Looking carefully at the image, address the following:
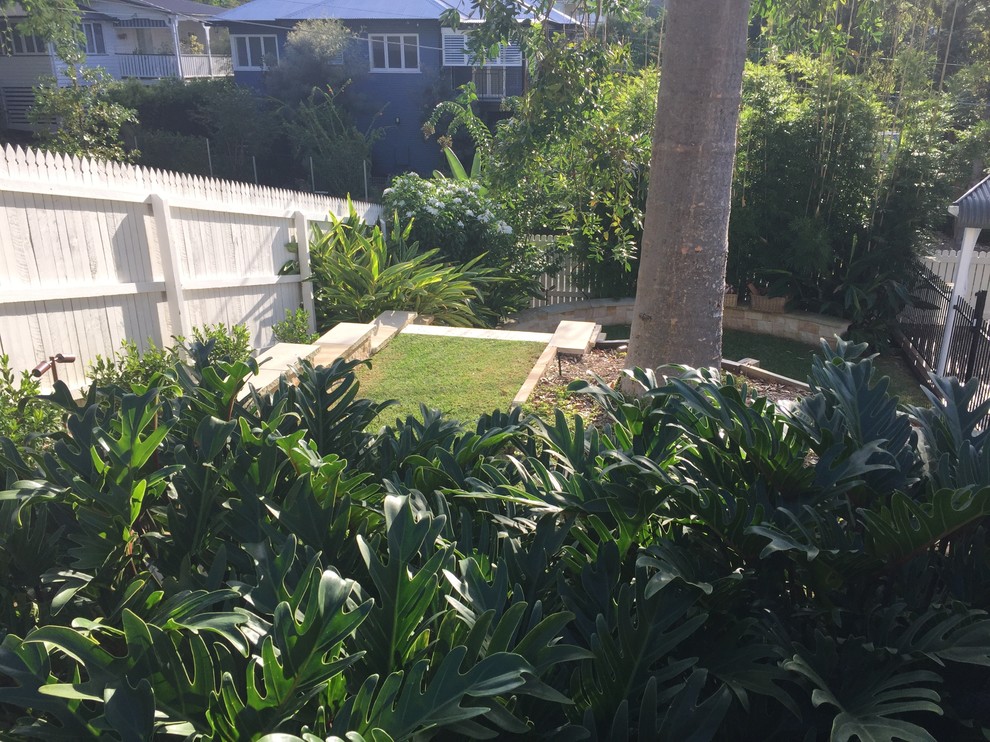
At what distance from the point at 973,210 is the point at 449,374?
659cm

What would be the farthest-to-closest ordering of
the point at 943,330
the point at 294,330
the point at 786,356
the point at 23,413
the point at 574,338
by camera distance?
the point at 786,356
the point at 943,330
the point at 294,330
the point at 574,338
the point at 23,413

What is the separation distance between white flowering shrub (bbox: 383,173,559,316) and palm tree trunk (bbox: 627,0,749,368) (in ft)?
17.7

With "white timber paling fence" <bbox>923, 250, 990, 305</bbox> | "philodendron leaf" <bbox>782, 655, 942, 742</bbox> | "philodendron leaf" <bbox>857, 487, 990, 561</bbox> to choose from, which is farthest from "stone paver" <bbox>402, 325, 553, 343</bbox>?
"white timber paling fence" <bbox>923, 250, 990, 305</bbox>

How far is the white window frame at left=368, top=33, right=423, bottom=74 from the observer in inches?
1134

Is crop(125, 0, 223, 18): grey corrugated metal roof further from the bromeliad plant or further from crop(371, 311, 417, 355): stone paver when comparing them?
the bromeliad plant

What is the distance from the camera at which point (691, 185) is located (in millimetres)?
5246

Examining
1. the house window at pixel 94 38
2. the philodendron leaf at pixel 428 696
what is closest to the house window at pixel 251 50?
the house window at pixel 94 38

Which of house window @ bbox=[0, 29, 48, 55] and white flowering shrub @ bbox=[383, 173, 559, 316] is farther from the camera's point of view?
house window @ bbox=[0, 29, 48, 55]

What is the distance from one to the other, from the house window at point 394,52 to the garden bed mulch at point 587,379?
2409 cm

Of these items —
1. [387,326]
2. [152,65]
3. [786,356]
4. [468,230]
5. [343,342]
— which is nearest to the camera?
[343,342]

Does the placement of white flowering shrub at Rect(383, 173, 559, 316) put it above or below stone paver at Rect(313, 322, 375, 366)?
above

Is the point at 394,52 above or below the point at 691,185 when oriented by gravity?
above

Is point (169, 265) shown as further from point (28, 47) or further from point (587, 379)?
point (28, 47)

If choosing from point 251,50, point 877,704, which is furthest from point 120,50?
point 877,704
